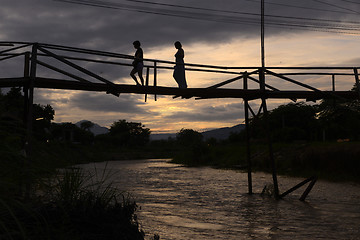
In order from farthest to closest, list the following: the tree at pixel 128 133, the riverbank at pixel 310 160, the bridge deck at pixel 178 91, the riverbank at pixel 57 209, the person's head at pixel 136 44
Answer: the tree at pixel 128 133 < the riverbank at pixel 310 160 < the person's head at pixel 136 44 < the bridge deck at pixel 178 91 < the riverbank at pixel 57 209

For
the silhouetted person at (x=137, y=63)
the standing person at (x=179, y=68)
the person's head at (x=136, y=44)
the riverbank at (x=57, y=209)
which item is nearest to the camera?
the riverbank at (x=57, y=209)

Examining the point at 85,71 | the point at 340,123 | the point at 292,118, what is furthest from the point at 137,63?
the point at 292,118

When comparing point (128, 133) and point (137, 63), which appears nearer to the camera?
point (137, 63)

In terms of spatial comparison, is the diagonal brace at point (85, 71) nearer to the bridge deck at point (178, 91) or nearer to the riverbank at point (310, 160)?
the bridge deck at point (178, 91)

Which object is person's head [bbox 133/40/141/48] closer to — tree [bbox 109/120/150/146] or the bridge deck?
the bridge deck

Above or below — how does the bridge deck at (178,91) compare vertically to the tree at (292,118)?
below

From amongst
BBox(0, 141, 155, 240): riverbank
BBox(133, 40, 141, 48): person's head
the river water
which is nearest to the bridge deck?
BBox(133, 40, 141, 48): person's head

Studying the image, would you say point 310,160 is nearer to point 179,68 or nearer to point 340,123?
point 179,68

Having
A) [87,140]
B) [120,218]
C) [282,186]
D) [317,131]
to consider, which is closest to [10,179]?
[120,218]

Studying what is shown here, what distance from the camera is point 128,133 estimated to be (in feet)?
393

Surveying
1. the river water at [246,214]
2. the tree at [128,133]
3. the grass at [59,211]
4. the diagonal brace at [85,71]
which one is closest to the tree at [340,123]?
the river water at [246,214]

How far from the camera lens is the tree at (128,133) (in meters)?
118

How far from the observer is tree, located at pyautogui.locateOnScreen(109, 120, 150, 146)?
11791 centimetres

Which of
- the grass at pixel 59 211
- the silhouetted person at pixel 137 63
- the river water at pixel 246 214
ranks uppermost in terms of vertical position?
the silhouetted person at pixel 137 63
